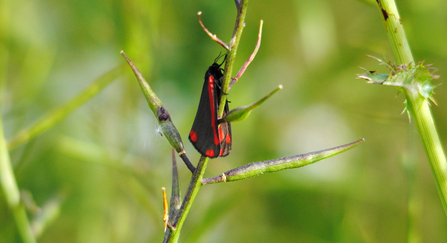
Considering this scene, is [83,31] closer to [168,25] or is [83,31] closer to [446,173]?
[168,25]

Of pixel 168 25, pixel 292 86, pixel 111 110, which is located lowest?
pixel 292 86

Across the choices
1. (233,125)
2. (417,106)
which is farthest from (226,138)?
(233,125)

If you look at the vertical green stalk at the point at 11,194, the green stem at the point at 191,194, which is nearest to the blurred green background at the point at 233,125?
the vertical green stalk at the point at 11,194

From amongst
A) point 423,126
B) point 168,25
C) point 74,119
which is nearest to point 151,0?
point 168,25

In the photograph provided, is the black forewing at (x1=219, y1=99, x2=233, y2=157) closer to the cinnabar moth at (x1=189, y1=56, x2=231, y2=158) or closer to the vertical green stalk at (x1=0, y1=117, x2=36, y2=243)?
the cinnabar moth at (x1=189, y1=56, x2=231, y2=158)

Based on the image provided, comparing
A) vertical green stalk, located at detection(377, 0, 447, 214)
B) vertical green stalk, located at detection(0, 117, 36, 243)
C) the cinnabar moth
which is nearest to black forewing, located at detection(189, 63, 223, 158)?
the cinnabar moth
